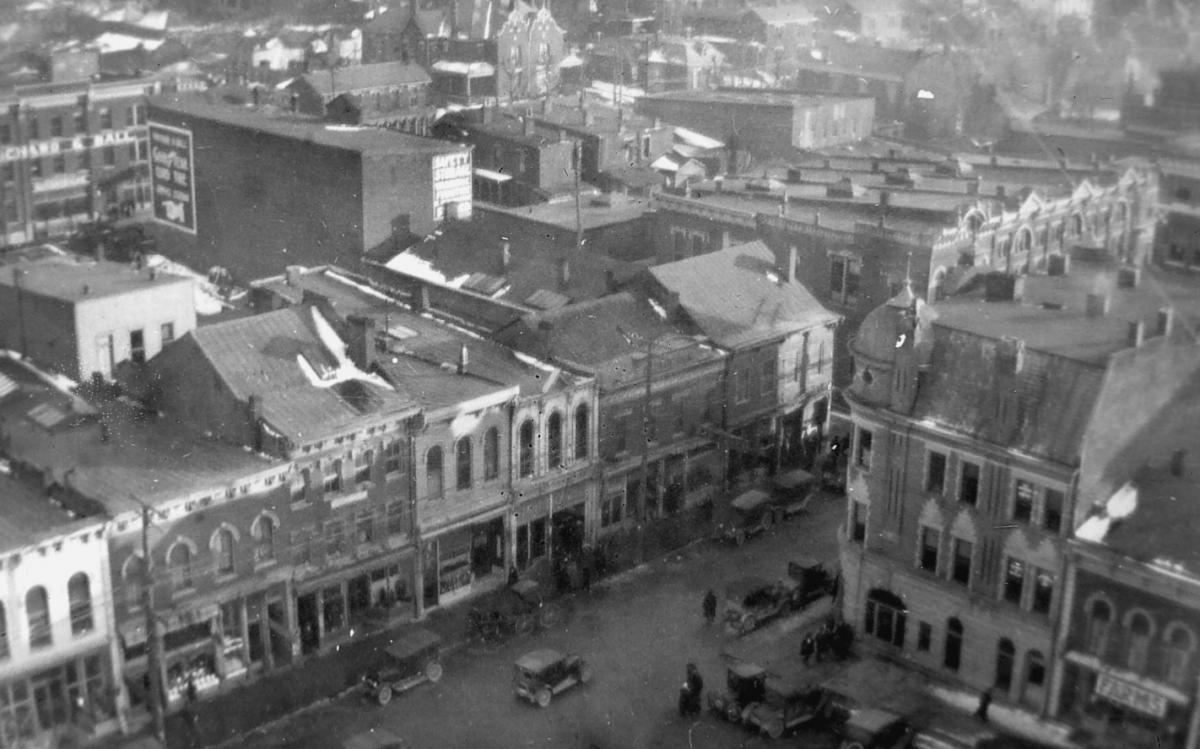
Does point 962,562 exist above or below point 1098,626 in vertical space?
above

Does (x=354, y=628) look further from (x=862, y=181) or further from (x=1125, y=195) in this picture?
(x=1125, y=195)

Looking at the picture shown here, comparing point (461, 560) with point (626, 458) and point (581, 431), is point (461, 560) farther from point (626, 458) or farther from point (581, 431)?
point (626, 458)

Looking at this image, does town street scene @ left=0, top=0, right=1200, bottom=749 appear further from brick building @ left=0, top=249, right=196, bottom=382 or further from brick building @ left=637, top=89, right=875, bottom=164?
brick building @ left=637, top=89, right=875, bottom=164

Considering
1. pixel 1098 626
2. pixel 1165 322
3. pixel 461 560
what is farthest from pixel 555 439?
pixel 1165 322

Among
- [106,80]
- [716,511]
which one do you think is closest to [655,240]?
[716,511]

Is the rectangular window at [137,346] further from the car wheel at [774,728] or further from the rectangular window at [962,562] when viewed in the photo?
the rectangular window at [962,562]
